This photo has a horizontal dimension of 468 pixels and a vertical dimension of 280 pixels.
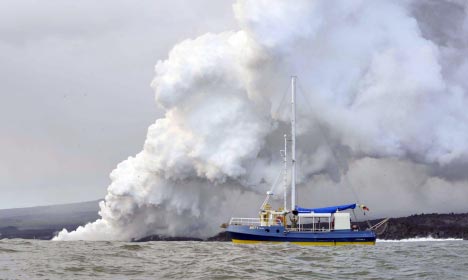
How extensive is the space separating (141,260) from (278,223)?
174 feet

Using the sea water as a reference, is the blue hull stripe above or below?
above

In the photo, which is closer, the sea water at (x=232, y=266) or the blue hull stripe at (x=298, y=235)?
the sea water at (x=232, y=266)

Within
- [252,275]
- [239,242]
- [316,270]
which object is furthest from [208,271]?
[239,242]

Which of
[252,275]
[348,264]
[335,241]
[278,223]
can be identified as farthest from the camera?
[278,223]

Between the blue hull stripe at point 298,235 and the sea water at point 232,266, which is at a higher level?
the blue hull stripe at point 298,235

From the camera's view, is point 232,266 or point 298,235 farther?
point 298,235

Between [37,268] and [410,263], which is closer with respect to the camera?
[37,268]

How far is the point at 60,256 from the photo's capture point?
3248 inches

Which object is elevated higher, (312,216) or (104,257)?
(312,216)

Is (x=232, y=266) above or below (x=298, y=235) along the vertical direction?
below

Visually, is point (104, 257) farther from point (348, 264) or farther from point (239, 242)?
point (239, 242)

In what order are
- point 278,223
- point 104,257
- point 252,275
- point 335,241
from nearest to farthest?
point 252,275
point 104,257
point 335,241
point 278,223

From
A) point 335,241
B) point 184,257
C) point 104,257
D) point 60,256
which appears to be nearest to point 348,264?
point 184,257

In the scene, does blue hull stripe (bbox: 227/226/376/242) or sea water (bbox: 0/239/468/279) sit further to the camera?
blue hull stripe (bbox: 227/226/376/242)
